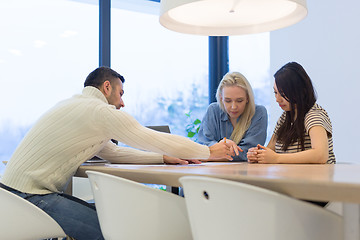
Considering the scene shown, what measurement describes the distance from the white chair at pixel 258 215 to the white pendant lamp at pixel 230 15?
1182mm

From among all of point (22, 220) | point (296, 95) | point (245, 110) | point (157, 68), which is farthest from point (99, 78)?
point (157, 68)

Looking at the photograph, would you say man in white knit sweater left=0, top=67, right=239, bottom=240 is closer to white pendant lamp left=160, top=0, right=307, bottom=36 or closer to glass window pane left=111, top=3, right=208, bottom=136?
white pendant lamp left=160, top=0, right=307, bottom=36

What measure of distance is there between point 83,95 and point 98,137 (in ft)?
1.05

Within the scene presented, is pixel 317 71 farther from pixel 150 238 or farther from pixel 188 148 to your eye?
pixel 150 238

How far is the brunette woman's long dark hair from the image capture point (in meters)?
2.37

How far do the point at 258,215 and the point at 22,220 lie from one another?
115 cm

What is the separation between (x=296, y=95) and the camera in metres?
2.40

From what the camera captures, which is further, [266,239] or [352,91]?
[352,91]

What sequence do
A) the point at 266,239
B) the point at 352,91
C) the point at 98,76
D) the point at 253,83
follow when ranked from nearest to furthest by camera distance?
the point at 266,239 → the point at 98,76 → the point at 352,91 → the point at 253,83

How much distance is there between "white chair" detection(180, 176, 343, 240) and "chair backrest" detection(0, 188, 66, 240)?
954 mm

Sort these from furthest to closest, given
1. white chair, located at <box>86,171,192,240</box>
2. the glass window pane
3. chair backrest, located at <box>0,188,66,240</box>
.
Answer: the glass window pane
chair backrest, located at <box>0,188,66,240</box>
white chair, located at <box>86,171,192,240</box>

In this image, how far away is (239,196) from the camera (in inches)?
38.0

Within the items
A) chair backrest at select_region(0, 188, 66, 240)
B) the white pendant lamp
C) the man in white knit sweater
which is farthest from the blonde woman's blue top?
chair backrest at select_region(0, 188, 66, 240)

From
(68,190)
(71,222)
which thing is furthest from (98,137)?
(68,190)
